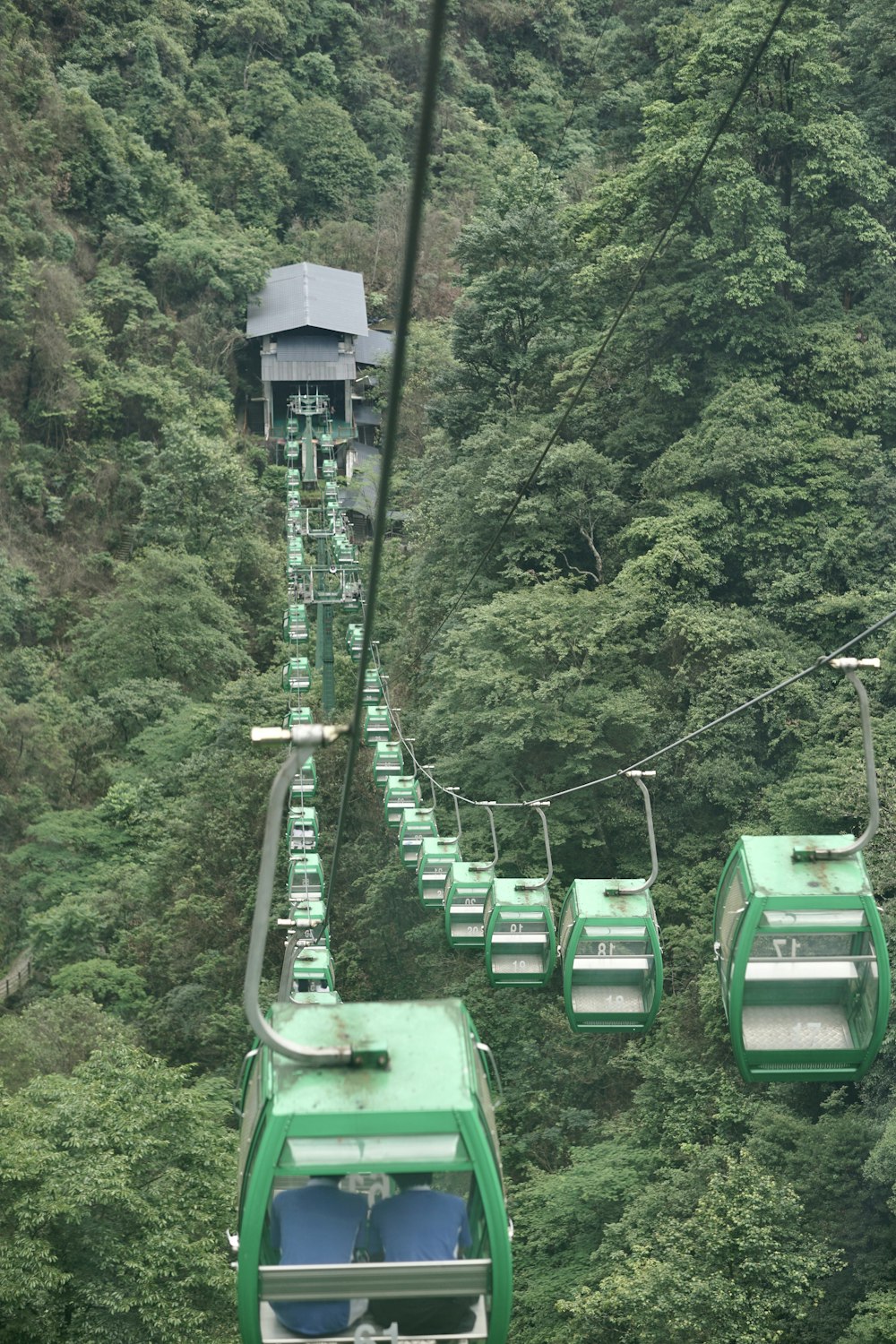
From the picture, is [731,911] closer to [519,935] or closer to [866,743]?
[866,743]

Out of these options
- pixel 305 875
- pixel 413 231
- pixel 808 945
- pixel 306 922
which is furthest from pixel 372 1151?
pixel 305 875

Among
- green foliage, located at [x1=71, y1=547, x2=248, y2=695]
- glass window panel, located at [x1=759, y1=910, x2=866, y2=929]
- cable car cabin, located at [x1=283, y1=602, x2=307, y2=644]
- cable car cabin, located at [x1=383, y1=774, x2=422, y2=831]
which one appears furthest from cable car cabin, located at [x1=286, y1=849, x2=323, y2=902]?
green foliage, located at [x1=71, y1=547, x2=248, y2=695]

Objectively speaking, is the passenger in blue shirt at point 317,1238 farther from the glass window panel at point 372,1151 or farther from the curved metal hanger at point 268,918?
the curved metal hanger at point 268,918

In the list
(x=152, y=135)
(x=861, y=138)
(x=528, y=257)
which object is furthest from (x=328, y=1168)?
(x=152, y=135)

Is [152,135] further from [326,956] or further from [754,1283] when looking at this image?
[754,1283]

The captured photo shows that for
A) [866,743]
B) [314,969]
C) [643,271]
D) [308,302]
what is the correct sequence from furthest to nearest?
1. [308,302]
2. [314,969]
3. [643,271]
4. [866,743]

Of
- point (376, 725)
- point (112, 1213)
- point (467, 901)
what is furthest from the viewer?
point (376, 725)

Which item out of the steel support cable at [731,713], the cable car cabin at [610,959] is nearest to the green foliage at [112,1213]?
the steel support cable at [731,713]
